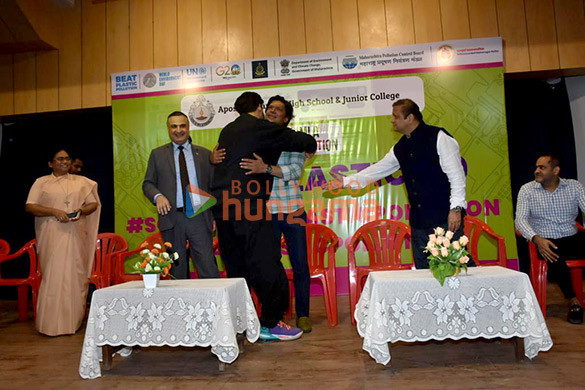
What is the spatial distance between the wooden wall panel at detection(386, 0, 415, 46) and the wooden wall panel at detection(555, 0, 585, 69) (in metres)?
1.51

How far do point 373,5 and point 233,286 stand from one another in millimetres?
3774

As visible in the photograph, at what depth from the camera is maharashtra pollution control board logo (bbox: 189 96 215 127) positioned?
5059 mm

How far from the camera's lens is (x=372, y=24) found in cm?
509

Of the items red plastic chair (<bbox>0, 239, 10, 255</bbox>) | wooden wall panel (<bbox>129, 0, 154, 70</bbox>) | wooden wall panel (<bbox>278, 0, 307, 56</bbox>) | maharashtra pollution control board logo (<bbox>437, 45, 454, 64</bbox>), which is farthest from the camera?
wooden wall panel (<bbox>129, 0, 154, 70</bbox>)

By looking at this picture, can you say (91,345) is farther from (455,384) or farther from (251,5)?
(251,5)

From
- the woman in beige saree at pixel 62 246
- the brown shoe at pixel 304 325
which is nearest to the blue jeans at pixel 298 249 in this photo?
the brown shoe at pixel 304 325

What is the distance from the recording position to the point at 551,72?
16.4ft

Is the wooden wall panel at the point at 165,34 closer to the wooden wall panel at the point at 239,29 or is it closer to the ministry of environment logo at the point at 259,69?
the wooden wall panel at the point at 239,29

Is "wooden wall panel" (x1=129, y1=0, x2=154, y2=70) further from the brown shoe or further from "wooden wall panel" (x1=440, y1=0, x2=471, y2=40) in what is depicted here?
the brown shoe

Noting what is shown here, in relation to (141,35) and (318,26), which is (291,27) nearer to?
(318,26)

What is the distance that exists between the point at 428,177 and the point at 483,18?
290cm

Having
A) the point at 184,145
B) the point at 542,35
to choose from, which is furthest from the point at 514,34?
the point at 184,145

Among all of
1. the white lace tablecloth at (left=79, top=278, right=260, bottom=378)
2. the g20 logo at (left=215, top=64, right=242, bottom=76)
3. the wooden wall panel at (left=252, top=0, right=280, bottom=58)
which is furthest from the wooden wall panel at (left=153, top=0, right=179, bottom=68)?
the white lace tablecloth at (left=79, top=278, right=260, bottom=378)

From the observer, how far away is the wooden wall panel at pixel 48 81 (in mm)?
5586
